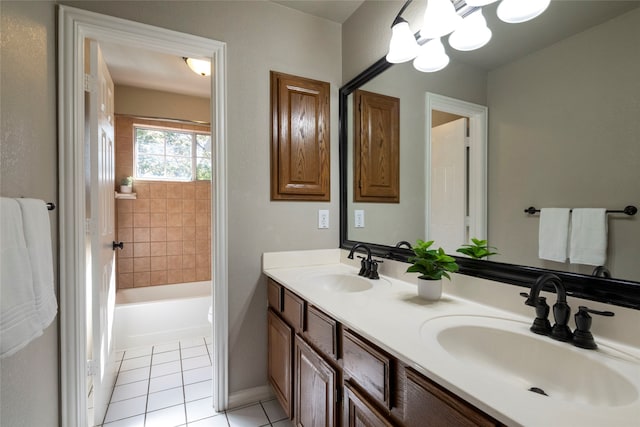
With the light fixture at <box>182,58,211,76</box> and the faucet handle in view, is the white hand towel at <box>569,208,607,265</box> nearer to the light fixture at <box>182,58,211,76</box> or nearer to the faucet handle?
the faucet handle

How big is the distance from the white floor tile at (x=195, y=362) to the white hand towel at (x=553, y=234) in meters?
2.28

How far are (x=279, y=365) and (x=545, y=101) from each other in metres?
1.65

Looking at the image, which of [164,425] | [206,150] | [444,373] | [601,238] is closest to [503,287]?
[601,238]

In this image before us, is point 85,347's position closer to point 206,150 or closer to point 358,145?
point 358,145

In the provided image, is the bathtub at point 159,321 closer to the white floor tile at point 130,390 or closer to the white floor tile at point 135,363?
the white floor tile at point 135,363

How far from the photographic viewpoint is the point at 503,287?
3.38 feet

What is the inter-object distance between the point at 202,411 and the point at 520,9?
7.76ft

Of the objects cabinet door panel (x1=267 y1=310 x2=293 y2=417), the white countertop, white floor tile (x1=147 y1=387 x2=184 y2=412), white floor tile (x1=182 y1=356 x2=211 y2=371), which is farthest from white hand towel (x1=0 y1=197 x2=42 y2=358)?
white floor tile (x1=182 y1=356 x2=211 y2=371)

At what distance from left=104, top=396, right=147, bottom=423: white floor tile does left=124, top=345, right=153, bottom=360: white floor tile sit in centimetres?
64

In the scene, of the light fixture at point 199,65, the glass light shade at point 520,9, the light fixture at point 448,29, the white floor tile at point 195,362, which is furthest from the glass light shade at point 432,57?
the white floor tile at point 195,362

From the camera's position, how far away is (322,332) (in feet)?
3.67

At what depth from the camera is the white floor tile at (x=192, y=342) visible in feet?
8.26

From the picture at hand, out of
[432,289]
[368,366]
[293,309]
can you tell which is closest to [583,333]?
[432,289]

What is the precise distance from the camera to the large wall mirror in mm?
766
